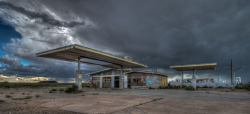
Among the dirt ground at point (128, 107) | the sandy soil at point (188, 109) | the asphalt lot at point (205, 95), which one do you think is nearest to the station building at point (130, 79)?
the asphalt lot at point (205, 95)

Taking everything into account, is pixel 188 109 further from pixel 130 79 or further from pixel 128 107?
pixel 130 79

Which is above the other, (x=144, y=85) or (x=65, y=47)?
(x=65, y=47)

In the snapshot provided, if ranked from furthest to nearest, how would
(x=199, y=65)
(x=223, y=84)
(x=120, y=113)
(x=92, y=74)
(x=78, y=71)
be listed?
1. (x=92, y=74)
2. (x=223, y=84)
3. (x=199, y=65)
4. (x=78, y=71)
5. (x=120, y=113)

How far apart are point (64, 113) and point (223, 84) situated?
43.7m

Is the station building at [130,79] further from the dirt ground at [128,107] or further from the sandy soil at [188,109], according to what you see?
the sandy soil at [188,109]

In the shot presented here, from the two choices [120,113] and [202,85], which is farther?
[202,85]

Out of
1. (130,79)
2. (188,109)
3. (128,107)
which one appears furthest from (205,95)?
(130,79)

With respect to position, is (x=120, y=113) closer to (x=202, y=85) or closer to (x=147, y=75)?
(x=147, y=75)

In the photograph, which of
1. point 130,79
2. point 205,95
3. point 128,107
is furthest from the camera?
point 130,79

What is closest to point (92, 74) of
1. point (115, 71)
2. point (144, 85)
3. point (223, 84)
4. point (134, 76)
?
point (115, 71)

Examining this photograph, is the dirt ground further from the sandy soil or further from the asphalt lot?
the asphalt lot

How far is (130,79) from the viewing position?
41188 millimetres

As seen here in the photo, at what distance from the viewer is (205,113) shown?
6.72 m

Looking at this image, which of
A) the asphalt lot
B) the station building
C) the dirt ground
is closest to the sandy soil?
the dirt ground
